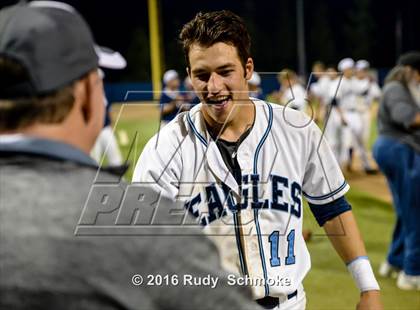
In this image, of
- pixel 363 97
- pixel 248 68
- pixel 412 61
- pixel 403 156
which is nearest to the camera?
pixel 248 68

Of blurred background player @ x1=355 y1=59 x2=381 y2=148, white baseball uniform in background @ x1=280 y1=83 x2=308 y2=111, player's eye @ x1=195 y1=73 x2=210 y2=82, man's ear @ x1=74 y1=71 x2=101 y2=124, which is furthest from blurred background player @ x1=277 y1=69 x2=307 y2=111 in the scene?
man's ear @ x1=74 y1=71 x2=101 y2=124

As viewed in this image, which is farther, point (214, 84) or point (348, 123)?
point (348, 123)

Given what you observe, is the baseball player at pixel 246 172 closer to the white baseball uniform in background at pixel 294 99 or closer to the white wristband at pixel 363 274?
the white wristband at pixel 363 274

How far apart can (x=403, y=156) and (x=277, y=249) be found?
2925 millimetres

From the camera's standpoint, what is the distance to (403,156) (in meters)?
4.79

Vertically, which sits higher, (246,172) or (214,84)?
(214,84)

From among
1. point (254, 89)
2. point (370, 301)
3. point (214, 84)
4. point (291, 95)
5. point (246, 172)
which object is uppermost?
point (214, 84)

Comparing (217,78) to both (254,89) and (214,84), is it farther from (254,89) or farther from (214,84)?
(254,89)

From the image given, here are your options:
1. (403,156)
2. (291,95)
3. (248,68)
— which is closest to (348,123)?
(403,156)

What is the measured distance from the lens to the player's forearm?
2.22 metres

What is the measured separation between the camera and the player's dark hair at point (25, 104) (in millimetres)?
998

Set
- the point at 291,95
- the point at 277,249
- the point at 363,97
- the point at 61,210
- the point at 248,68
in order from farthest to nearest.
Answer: the point at 363,97 → the point at 291,95 → the point at 248,68 → the point at 277,249 → the point at 61,210

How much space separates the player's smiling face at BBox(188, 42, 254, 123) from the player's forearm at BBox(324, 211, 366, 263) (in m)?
0.51

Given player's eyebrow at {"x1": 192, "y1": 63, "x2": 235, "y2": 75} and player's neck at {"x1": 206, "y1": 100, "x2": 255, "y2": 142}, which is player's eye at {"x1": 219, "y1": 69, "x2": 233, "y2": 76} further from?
player's neck at {"x1": 206, "y1": 100, "x2": 255, "y2": 142}
